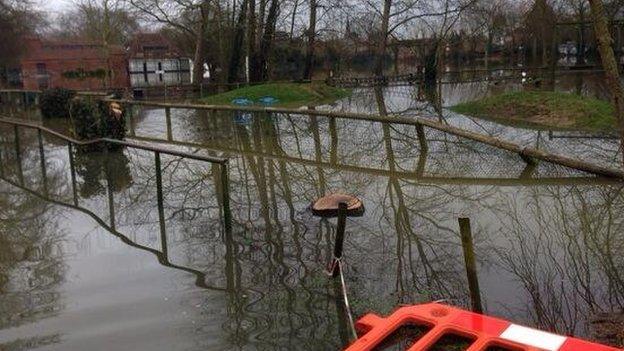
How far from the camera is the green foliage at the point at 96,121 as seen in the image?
1106 centimetres

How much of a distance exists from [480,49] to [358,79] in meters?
31.0

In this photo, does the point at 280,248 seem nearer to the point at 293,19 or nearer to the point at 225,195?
the point at 225,195

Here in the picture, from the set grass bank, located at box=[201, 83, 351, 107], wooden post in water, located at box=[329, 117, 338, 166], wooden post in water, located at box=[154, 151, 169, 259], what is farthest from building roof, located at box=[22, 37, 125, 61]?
wooden post in water, located at box=[154, 151, 169, 259]

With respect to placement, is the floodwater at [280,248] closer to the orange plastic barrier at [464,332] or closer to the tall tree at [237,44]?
the orange plastic barrier at [464,332]

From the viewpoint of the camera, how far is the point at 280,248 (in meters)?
5.40

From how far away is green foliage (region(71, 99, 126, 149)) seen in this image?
11.1 meters

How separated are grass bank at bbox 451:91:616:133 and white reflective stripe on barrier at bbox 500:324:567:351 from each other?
10.2 m

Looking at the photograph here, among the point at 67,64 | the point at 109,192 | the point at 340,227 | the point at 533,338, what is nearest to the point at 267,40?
the point at 109,192

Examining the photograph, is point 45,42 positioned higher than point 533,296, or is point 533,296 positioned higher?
point 45,42

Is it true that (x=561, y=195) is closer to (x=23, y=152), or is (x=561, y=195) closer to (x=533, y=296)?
(x=533, y=296)

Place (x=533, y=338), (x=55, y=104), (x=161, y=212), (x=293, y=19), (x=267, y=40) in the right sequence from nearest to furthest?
(x=533, y=338) < (x=161, y=212) < (x=55, y=104) < (x=267, y=40) < (x=293, y=19)

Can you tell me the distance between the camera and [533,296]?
4.19 m

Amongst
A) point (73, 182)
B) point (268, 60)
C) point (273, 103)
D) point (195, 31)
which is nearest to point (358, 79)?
point (268, 60)

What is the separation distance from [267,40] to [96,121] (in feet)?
54.3
